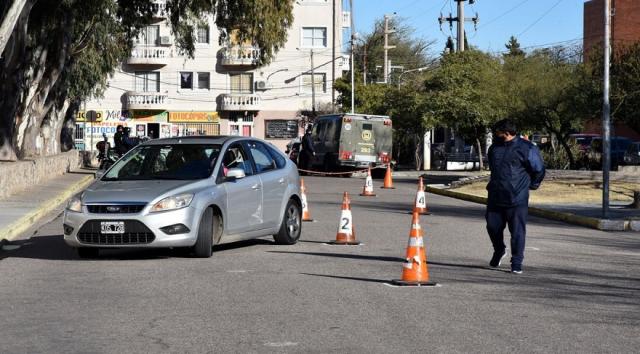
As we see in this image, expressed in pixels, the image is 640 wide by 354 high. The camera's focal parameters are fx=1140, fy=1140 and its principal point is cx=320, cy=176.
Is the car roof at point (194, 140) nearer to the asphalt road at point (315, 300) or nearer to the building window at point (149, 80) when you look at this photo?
the asphalt road at point (315, 300)

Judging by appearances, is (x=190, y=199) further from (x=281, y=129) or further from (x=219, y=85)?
(x=281, y=129)

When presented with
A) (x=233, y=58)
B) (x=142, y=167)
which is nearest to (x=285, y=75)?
(x=233, y=58)

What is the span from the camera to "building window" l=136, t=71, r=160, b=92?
8269 cm

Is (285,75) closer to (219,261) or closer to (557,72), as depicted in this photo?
(557,72)

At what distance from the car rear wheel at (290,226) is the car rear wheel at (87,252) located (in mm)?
2764

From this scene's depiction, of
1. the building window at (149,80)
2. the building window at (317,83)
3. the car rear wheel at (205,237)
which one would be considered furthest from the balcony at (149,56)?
the car rear wheel at (205,237)

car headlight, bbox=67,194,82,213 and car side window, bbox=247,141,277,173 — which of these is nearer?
car headlight, bbox=67,194,82,213

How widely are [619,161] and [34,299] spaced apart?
4498 cm

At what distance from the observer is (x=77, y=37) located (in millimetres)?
43969

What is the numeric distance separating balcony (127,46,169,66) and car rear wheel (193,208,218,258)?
220 ft

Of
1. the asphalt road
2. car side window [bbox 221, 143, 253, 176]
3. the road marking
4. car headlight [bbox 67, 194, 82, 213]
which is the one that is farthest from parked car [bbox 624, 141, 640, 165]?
the road marking

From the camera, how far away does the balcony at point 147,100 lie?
8044 cm

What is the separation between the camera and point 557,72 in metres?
47.2

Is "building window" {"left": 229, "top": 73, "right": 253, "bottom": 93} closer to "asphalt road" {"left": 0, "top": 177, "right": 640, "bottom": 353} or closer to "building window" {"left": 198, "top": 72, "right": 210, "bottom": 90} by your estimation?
"building window" {"left": 198, "top": 72, "right": 210, "bottom": 90}
